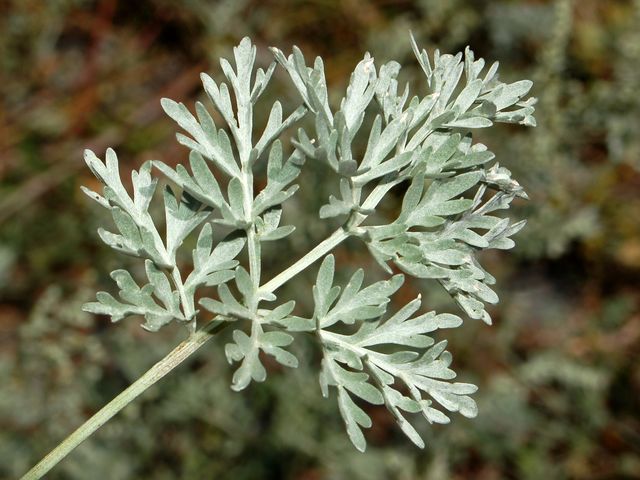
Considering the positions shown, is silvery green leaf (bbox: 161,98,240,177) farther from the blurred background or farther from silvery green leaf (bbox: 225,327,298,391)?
the blurred background

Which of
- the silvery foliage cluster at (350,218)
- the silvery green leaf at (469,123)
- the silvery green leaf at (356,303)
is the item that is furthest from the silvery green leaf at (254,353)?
the silvery green leaf at (469,123)

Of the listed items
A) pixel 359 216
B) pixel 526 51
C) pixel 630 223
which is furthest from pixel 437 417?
pixel 526 51

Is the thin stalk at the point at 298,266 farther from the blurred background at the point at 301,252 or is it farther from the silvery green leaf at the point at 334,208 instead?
the blurred background at the point at 301,252

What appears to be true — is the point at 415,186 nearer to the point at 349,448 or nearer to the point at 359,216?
the point at 359,216

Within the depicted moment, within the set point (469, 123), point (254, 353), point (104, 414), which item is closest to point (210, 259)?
point (254, 353)

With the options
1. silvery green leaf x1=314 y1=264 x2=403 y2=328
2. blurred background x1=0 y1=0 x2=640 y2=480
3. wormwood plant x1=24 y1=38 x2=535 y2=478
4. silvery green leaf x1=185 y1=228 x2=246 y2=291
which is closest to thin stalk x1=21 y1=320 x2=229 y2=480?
wormwood plant x1=24 y1=38 x2=535 y2=478

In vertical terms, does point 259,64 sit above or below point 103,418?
below
